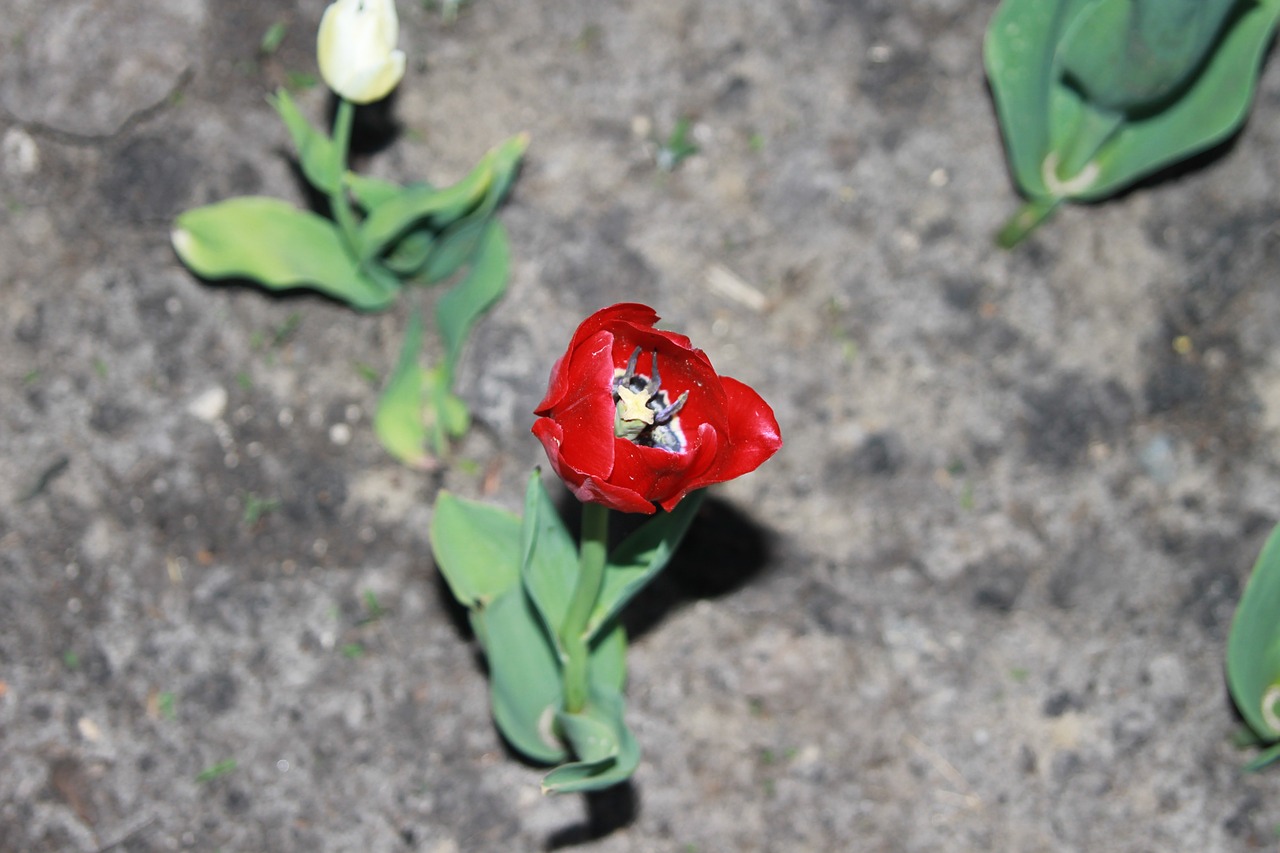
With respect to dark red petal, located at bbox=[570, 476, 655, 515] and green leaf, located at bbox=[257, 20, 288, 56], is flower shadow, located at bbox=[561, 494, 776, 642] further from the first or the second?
green leaf, located at bbox=[257, 20, 288, 56]

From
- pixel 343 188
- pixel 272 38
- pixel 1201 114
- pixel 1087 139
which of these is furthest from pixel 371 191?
pixel 1201 114

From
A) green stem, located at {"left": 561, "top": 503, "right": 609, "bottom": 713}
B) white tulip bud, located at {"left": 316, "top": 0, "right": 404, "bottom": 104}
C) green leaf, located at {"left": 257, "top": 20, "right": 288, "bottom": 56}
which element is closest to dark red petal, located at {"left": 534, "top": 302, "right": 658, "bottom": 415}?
green stem, located at {"left": 561, "top": 503, "right": 609, "bottom": 713}

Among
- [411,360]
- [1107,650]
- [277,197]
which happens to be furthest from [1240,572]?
[277,197]

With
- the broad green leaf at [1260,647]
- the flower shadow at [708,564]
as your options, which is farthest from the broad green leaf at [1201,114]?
the flower shadow at [708,564]

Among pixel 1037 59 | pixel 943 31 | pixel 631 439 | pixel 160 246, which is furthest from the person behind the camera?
pixel 943 31

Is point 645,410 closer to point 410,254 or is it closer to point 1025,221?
→ point 410,254

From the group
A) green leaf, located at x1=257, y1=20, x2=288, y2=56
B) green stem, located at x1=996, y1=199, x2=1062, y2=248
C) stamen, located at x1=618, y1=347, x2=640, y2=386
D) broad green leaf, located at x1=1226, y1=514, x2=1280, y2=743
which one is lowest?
broad green leaf, located at x1=1226, y1=514, x2=1280, y2=743

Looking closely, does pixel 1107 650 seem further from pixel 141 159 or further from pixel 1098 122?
pixel 141 159
